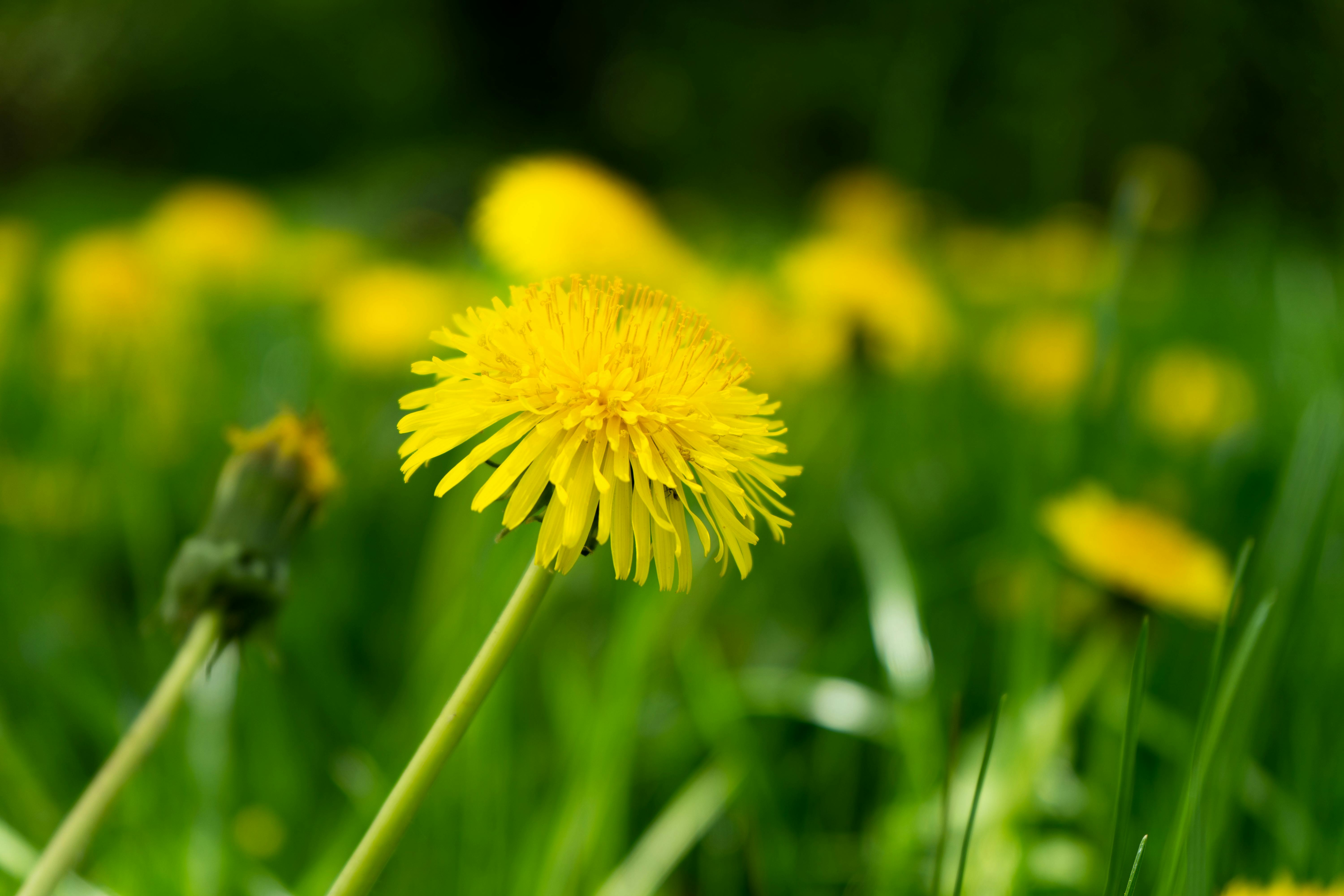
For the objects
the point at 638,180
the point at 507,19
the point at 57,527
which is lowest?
the point at 57,527

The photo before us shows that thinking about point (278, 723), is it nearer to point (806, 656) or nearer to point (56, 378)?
point (806, 656)

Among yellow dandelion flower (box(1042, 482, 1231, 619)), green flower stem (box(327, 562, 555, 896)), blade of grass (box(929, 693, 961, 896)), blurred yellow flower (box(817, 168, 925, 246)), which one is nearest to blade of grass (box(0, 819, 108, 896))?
green flower stem (box(327, 562, 555, 896))

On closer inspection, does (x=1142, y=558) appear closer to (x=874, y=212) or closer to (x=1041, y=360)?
(x=1041, y=360)

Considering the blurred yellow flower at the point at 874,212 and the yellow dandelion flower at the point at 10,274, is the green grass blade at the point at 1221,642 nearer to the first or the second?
the blurred yellow flower at the point at 874,212

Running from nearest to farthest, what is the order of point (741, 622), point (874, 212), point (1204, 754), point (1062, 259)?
point (1204, 754) < point (741, 622) < point (1062, 259) < point (874, 212)

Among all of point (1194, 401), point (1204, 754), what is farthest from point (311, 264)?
point (1204, 754)

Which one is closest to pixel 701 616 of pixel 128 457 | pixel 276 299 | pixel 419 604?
pixel 419 604

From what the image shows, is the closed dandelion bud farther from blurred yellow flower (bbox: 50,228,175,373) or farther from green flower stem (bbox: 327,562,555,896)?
blurred yellow flower (bbox: 50,228,175,373)
